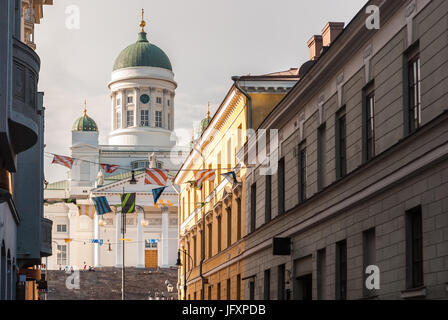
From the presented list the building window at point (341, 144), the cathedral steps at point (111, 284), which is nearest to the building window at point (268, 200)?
the building window at point (341, 144)

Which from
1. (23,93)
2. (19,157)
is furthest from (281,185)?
(23,93)

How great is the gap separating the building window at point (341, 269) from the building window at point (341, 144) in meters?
1.69

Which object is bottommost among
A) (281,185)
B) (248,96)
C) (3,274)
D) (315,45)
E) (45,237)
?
(3,274)

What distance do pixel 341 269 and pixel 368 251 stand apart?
2.48 m

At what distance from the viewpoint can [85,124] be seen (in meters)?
131

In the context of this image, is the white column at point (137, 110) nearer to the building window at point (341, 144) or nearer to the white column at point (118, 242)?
the white column at point (118, 242)

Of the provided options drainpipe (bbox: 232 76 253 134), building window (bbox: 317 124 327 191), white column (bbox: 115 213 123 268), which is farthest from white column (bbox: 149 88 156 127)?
building window (bbox: 317 124 327 191)

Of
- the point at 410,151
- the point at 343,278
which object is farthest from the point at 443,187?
the point at 343,278

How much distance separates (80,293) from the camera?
95.8 meters

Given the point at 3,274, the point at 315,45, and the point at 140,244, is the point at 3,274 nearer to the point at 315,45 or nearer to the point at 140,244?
the point at 315,45

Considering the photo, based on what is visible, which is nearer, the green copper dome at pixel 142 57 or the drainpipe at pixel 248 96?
the drainpipe at pixel 248 96

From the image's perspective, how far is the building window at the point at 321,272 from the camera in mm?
26141
